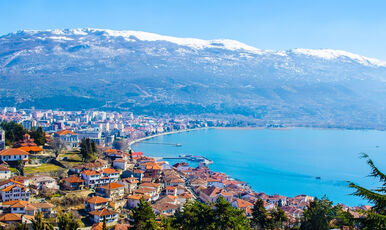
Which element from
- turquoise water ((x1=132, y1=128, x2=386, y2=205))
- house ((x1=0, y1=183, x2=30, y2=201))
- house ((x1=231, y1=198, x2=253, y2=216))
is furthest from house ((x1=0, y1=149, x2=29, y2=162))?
turquoise water ((x1=132, y1=128, x2=386, y2=205))

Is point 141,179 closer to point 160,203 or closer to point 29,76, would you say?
point 160,203

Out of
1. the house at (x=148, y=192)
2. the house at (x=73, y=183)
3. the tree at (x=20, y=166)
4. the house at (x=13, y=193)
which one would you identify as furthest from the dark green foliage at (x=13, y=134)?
the house at (x=148, y=192)

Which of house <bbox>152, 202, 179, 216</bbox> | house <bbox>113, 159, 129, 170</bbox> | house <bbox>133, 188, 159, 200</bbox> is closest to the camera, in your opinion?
house <bbox>152, 202, 179, 216</bbox>

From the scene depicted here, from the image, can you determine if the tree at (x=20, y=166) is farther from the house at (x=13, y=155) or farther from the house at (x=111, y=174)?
the house at (x=111, y=174)

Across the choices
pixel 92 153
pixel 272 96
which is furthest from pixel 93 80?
pixel 92 153

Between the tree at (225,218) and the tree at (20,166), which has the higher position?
the tree at (225,218)

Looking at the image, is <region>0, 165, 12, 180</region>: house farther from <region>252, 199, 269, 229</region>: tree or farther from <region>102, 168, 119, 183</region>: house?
<region>252, 199, 269, 229</region>: tree

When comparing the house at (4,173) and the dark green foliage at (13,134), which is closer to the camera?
the house at (4,173)
